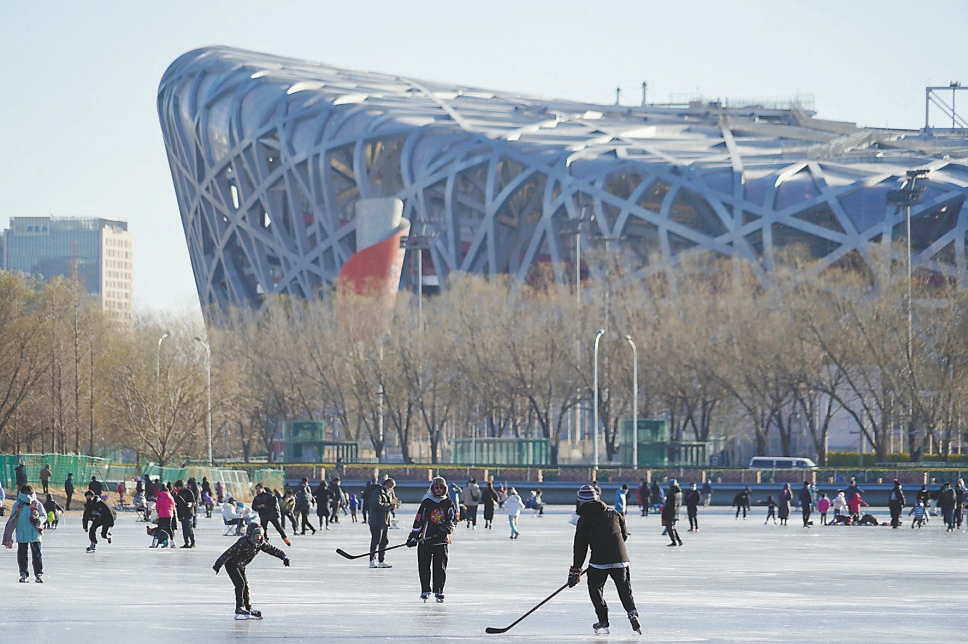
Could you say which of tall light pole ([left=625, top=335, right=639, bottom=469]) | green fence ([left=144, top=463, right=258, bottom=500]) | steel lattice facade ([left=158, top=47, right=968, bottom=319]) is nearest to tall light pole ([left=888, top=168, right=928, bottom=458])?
tall light pole ([left=625, top=335, right=639, bottom=469])

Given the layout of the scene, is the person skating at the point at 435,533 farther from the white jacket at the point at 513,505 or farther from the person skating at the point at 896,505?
the person skating at the point at 896,505

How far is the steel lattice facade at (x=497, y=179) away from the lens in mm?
100875

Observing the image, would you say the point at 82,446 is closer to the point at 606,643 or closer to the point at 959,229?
the point at 959,229

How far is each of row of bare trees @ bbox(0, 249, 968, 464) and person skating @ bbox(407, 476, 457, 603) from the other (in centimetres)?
4985

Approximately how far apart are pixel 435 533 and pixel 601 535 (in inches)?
154

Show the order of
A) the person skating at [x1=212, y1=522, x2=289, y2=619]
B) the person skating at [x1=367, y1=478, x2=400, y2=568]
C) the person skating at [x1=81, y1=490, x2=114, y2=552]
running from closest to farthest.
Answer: the person skating at [x1=212, y1=522, x2=289, y2=619] < the person skating at [x1=367, y1=478, x2=400, y2=568] < the person skating at [x1=81, y1=490, x2=114, y2=552]

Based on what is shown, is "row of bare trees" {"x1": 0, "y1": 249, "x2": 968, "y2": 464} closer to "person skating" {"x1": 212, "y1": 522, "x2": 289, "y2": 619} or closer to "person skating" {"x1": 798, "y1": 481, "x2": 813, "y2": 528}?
"person skating" {"x1": 798, "y1": 481, "x2": 813, "y2": 528}

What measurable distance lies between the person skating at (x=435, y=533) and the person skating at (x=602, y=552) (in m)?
3.52

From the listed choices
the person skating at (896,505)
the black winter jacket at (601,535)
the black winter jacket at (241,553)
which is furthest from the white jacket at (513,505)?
the black winter jacket at (601,535)

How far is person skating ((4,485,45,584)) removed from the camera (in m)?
24.0

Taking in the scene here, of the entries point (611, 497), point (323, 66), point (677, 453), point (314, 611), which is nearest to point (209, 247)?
point (323, 66)

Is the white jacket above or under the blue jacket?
under

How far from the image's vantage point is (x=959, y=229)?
96125 mm

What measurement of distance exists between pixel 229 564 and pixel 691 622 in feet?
17.7
